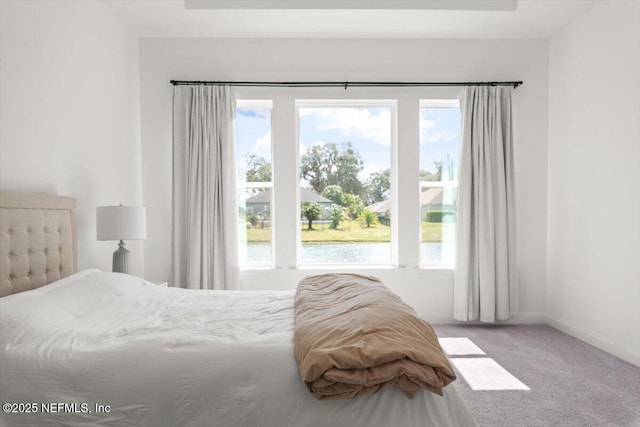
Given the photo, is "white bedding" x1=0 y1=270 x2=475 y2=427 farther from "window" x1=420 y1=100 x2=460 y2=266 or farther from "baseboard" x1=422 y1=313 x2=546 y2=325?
"window" x1=420 y1=100 x2=460 y2=266

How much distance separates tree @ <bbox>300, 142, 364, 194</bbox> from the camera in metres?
4.18

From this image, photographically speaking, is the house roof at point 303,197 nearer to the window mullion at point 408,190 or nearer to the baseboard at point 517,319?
the window mullion at point 408,190

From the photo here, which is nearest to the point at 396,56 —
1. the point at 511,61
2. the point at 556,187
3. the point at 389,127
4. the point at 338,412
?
the point at 389,127

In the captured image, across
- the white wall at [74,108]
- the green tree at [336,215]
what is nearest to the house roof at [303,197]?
the green tree at [336,215]

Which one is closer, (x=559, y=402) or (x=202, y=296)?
(x=559, y=402)

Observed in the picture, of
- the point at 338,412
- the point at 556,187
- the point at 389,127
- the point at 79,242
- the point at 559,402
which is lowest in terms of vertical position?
the point at 559,402

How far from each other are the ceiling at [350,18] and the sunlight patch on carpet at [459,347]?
294cm

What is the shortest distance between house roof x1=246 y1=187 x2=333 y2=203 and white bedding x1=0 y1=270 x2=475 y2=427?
2503 millimetres

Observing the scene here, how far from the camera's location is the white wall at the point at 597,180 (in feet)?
9.77

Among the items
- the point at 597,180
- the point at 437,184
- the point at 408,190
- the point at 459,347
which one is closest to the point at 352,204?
the point at 408,190

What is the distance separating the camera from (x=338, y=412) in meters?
1.29

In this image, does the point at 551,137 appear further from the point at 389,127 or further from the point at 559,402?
the point at 559,402

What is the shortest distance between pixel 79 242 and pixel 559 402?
11.3ft

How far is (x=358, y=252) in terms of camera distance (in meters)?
4.21
